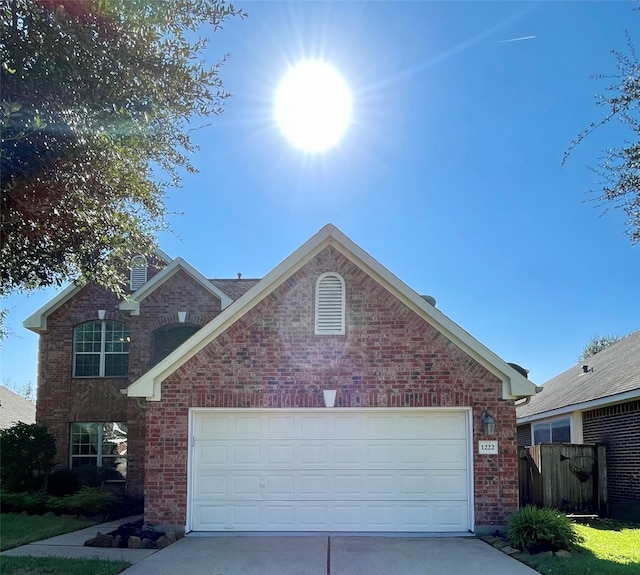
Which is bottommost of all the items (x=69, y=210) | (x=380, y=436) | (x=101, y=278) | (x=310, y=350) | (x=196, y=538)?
(x=196, y=538)

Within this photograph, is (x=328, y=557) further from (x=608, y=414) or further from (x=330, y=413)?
(x=608, y=414)

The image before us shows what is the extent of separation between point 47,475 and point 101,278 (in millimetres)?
9810

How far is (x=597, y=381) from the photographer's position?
17.7m

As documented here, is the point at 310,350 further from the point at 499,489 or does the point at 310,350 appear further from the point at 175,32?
the point at 175,32

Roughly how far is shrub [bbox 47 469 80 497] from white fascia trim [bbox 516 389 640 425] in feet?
44.2

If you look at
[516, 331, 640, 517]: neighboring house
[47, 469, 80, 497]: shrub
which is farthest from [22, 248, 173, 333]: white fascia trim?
[516, 331, 640, 517]: neighboring house

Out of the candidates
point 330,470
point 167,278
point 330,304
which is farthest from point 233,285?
point 330,470

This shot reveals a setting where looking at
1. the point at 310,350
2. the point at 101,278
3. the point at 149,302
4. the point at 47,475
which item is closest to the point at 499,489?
the point at 310,350

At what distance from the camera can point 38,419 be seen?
59.7ft

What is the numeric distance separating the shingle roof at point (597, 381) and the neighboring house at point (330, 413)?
4795mm

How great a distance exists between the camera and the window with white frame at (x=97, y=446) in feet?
59.2

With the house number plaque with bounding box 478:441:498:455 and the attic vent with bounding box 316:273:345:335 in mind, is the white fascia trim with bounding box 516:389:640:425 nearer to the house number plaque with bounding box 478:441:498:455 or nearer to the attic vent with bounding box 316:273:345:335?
the house number plaque with bounding box 478:441:498:455

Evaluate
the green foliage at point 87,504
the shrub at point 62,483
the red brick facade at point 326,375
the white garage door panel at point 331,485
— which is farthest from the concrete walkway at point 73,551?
the shrub at point 62,483

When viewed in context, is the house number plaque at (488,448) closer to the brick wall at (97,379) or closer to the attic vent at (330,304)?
the attic vent at (330,304)
